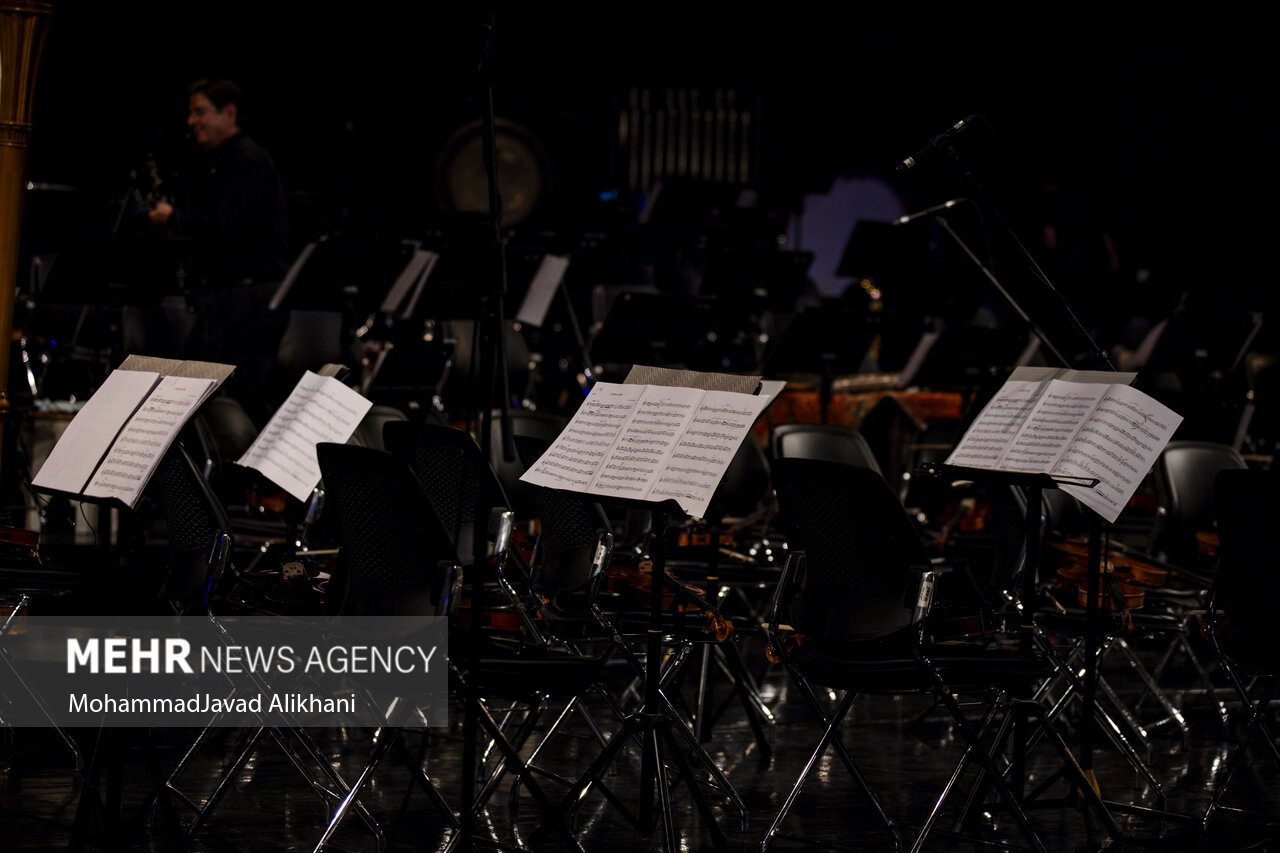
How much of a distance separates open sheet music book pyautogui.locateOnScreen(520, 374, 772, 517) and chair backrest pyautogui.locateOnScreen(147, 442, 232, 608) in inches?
35.3

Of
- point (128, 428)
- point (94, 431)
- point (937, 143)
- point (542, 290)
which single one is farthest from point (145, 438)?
point (542, 290)

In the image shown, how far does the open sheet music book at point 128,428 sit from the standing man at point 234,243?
9.77 feet

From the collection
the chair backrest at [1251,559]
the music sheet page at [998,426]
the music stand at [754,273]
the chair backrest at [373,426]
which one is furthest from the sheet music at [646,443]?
the music stand at [754,273]

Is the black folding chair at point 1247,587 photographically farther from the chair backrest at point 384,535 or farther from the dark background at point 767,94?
the dark background at point 767,94

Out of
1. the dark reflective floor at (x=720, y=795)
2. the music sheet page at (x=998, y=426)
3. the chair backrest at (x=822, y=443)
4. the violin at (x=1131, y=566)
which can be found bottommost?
the dark reflective floor at (x=720, y=795)

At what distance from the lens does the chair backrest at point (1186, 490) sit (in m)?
5.62

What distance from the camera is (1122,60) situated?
1201 cm

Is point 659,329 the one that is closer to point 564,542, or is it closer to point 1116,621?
point 564,542

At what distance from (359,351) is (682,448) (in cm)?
491

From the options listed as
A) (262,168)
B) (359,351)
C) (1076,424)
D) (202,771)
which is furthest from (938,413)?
(202,771)

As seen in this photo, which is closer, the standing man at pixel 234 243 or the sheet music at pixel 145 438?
the sheet music at pixel 145 438

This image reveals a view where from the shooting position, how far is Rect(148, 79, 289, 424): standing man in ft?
23.2

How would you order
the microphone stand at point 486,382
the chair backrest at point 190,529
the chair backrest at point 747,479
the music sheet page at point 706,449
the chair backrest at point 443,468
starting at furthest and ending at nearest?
the chair backrest at point 747,479, the chair backrest at point 443,468, the chair backrest at point 190,529, the music sheet page at point 706,449, the microphone stand at point 486,382

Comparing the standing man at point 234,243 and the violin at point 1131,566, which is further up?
→ the standing man at point 234,243
